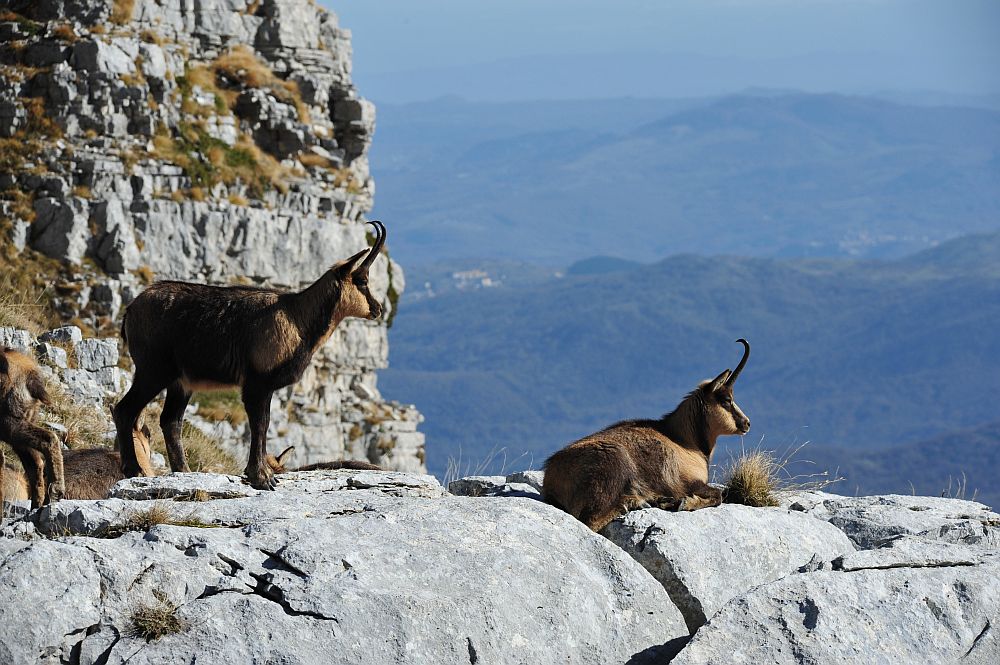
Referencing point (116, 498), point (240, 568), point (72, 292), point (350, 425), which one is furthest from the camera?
point (350, 425)

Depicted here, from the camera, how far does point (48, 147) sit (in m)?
31.1

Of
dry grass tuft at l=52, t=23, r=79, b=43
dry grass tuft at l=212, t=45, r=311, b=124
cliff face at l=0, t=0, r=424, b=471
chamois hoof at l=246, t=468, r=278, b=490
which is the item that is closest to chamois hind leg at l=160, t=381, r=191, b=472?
chamois hoof at l=246, t=468, r=278, b=490

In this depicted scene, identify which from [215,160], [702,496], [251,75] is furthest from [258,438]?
[251,75]

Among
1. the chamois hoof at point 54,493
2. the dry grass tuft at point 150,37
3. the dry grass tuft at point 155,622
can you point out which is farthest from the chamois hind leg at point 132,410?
the dry grass tuft at point 150,37

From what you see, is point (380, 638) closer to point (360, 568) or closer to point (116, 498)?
point (360, 568)

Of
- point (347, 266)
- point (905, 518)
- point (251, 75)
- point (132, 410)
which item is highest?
point (347, 266)

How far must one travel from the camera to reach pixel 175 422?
13.6m

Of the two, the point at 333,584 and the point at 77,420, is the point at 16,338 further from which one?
the point at 333,584

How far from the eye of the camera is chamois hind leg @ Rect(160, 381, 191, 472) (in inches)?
532

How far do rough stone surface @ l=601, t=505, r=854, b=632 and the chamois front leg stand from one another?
3.29 metres

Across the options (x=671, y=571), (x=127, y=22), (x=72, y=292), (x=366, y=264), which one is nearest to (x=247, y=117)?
(x=127, y=22)

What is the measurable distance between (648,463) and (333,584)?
4249 mm

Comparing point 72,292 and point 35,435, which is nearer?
point 35,435

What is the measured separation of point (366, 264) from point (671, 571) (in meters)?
4.28
